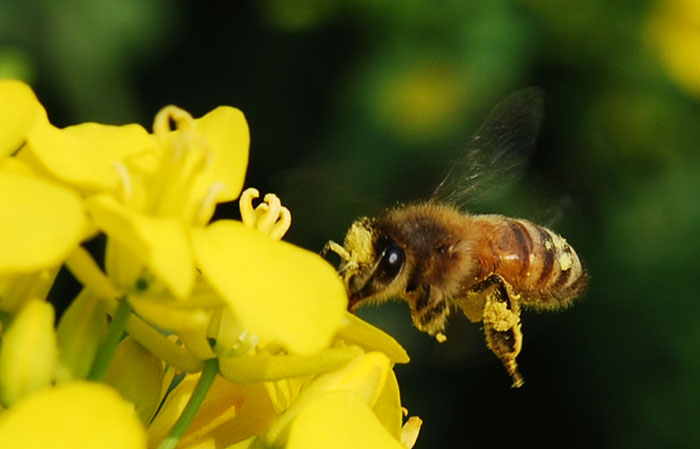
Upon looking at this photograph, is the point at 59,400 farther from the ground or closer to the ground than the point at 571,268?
farther from the ground

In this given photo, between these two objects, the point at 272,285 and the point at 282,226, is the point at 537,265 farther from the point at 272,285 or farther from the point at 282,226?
the point at 272,285

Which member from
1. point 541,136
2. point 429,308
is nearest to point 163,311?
point 429,308

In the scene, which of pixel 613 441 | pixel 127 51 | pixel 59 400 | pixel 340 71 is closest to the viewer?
pixel 59 400

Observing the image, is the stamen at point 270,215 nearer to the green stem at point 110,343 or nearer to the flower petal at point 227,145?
the flower petal at point 227,145

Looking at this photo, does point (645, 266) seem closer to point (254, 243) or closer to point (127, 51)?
point (127, 51)

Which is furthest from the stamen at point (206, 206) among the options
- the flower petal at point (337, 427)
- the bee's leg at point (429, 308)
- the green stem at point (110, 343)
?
the bee's leg at point (429, 308)

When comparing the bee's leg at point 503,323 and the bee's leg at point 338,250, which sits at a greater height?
the bee's leg at point 338,250

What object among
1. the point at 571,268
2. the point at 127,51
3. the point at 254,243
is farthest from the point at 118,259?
the point at 127,51
